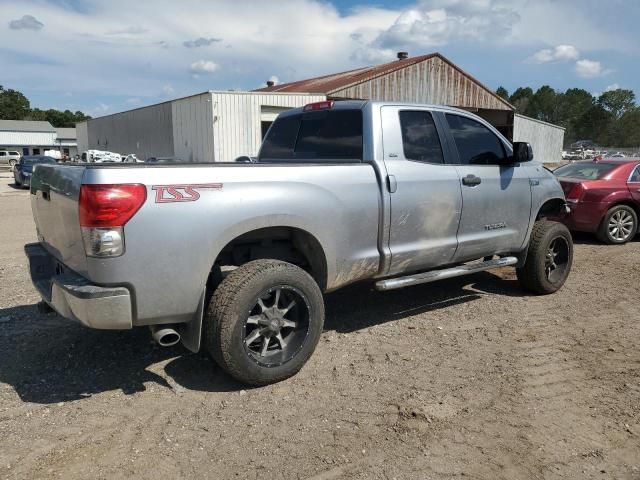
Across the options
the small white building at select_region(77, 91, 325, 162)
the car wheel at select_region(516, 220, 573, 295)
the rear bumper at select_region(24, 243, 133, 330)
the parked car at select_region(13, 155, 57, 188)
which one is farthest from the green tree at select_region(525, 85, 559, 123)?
the rear bumper at select_region(24, 243, 133, 330)

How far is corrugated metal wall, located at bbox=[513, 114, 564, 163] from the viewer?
31.5 m

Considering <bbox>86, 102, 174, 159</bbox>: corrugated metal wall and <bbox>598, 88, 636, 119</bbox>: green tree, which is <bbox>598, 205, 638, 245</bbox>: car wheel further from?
<bbox>598, 88, 636, 119</bbox>: green tree

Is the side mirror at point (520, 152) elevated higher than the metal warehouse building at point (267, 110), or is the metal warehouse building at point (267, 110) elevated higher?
the metal warehouse building at point (267, 110)

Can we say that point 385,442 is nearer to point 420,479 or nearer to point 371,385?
point 420,479

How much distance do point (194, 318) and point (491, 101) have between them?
28.1 metres

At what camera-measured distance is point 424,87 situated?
1026 inches

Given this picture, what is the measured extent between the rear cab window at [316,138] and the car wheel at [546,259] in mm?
2464

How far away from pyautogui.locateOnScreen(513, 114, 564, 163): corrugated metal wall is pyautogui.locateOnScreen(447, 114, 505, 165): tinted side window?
26526 millimetres

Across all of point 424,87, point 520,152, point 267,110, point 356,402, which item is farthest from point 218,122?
point 356,402

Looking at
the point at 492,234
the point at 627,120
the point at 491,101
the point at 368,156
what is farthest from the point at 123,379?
the point at 627,120

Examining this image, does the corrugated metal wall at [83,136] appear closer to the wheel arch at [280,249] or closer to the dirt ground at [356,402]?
the dirt ground at [356,402]

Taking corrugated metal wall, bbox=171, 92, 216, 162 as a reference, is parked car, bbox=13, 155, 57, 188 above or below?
below

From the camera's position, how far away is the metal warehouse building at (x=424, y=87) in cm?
2362

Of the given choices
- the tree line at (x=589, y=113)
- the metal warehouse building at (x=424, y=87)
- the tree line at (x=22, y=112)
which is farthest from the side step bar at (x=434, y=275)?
the tree line at (x=22, y=112)
